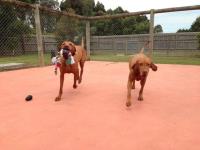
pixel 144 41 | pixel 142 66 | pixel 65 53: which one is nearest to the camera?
pixel 142 66

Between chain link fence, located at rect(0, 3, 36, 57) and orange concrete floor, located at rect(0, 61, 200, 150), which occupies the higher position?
chain link fence, located at rect(0, 3, 36, 57)

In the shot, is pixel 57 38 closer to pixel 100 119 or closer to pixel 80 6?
pixel 100 119

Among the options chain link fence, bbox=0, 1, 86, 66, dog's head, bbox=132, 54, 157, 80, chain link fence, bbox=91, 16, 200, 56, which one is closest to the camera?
dog's head, bbox=132, 54, 157, 80

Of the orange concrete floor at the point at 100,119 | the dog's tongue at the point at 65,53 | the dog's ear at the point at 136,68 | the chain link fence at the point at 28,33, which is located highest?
the chain link fence at the point at 28,33

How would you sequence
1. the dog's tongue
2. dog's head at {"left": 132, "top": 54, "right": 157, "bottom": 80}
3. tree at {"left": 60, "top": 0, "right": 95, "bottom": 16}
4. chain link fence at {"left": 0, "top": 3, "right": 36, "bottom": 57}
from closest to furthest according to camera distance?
dog's head at {"left": 132, "top": 54, "right": 157, "bottom": 80} < the dog's tongue < chain link fence at {"left": 0, "top": 3, "right": 36, "bottom": 57} < tree at {"left": 60, "top": 0, "right": 95, "bottom": 16}

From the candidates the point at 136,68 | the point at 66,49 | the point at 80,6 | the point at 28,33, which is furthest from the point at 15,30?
the point at 80,6

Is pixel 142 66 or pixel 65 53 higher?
pixel 65 53

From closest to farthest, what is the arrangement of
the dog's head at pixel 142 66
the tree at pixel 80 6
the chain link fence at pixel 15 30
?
the dog's head at pixel 142 66 < the chain link fence at pixel 15 30 < the tree at pixel 80 6

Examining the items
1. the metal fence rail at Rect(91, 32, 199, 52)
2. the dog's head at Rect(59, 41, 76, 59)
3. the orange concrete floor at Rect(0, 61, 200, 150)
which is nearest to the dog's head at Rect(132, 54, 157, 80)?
the orange concrete floor at Rect(0, 61, 200, 150)

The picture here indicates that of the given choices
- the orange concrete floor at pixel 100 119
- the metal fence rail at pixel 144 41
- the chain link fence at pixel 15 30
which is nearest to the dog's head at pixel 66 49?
the orange concrete floor at pixel 100 119

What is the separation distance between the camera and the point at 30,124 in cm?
226

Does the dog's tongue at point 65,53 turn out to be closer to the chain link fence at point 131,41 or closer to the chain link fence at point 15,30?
the chain link fence at point 15,30

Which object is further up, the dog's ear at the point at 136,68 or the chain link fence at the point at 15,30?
the chain link fence at the point at 15,30

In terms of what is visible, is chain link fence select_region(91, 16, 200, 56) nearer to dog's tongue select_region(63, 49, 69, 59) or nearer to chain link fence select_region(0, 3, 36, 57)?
chain link fence select_region(0, 3, 36, 57)
